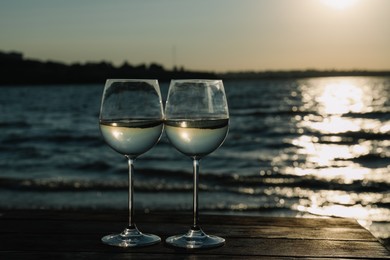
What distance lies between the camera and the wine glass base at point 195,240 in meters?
1.91

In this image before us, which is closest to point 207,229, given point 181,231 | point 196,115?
point 181,231

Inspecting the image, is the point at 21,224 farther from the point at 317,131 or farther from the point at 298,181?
the point at 317,131

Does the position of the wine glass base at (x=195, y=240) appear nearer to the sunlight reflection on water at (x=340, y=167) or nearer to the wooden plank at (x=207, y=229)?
the wooden plank at (x=207, y=229)

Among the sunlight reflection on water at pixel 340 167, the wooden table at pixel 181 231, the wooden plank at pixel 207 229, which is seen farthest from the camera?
the sunlight reflection on water at pixel 340 167

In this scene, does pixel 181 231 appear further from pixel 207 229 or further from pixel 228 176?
pixel 228 176

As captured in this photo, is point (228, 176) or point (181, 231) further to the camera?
point (228, 176)

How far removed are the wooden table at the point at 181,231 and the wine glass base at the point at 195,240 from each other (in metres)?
0.03

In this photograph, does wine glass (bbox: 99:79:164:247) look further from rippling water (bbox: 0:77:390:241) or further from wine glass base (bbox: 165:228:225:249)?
rippling water (bbox: 0:77:390:241)

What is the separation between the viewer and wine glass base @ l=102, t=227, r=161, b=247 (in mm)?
1924

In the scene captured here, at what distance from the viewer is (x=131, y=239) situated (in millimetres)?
1957

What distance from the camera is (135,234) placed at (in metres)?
1.98

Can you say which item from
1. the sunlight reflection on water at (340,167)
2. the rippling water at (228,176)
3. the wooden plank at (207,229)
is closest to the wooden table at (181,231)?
the wooden plank at (207,229)

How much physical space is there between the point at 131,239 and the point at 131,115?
14.9 inches

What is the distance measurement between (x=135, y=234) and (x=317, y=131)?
28161mm
